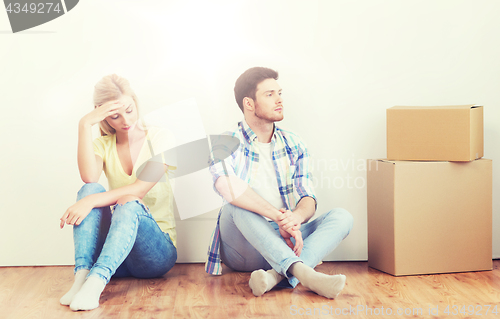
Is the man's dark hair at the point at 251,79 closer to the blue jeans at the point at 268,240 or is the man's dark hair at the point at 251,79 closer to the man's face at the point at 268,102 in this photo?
the man's face at the point at 268,102

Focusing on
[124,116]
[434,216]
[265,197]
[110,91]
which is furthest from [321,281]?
[110,91]

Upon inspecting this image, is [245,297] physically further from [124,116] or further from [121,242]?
[124,116]

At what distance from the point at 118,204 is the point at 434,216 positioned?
1246mm

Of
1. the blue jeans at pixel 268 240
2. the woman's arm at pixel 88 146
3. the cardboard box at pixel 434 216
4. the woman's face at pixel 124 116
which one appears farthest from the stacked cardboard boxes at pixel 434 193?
the woman's arm at pixel 88 146

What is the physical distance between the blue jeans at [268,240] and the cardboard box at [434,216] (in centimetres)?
22

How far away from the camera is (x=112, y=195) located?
1.64 meters

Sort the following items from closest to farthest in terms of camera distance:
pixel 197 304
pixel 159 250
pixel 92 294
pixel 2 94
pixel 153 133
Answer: pixel 92 294
pixel 197 304
pixel 159 250
pixel 153 133
pixel 2 94

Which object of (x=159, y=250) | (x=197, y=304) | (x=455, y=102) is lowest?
(x=197, y=304)

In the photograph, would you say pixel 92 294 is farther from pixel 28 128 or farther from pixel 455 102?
pixel 455 102

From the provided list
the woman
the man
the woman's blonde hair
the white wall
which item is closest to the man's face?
the man

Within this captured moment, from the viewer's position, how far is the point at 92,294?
1.41 meters

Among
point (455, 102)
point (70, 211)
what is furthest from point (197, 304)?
point (455, 102)

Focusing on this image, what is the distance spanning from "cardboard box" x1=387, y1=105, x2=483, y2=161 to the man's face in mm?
463

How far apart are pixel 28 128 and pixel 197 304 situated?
118cm
